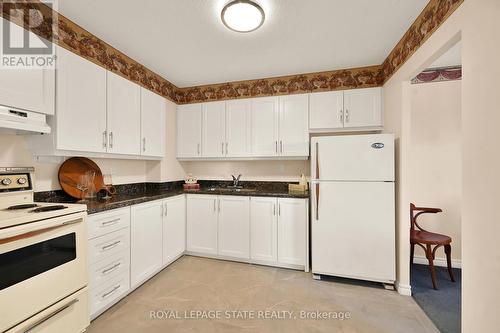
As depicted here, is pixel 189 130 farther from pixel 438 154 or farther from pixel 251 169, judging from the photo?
pixel 438 154

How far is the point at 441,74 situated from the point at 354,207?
2.12 meters

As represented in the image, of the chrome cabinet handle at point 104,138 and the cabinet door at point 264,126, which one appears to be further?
the cabinet door at point 264,126

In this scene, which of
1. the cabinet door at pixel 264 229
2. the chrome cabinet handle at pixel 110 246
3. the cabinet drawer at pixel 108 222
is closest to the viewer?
the cabinet drawer at pixel 108 222

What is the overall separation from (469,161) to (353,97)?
173 centimetres

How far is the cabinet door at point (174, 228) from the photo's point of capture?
2693mm

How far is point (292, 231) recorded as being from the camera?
106 inches

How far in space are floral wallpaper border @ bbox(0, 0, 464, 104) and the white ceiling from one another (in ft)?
0.29

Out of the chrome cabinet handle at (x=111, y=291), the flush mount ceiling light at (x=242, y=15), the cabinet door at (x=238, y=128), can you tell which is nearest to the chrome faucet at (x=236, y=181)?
the cabinet door at (x=238, y=128)

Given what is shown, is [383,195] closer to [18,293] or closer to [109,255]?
[109,255]

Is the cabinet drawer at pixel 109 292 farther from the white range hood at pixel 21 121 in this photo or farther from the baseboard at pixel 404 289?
the baseboard at pixel 404 289

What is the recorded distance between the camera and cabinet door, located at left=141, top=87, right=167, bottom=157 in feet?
8.70

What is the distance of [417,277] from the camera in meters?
2.54

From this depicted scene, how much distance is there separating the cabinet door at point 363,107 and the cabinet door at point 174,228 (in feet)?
8.16

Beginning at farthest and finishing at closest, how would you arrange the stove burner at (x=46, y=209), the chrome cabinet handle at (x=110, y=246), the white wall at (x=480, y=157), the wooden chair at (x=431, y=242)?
the wooden chair at (x=431, y=242), the chrome cabinet handle at (x=110, y=246), the stove burner at (x=46, y=209), the white wall at (x=480, y=157)
